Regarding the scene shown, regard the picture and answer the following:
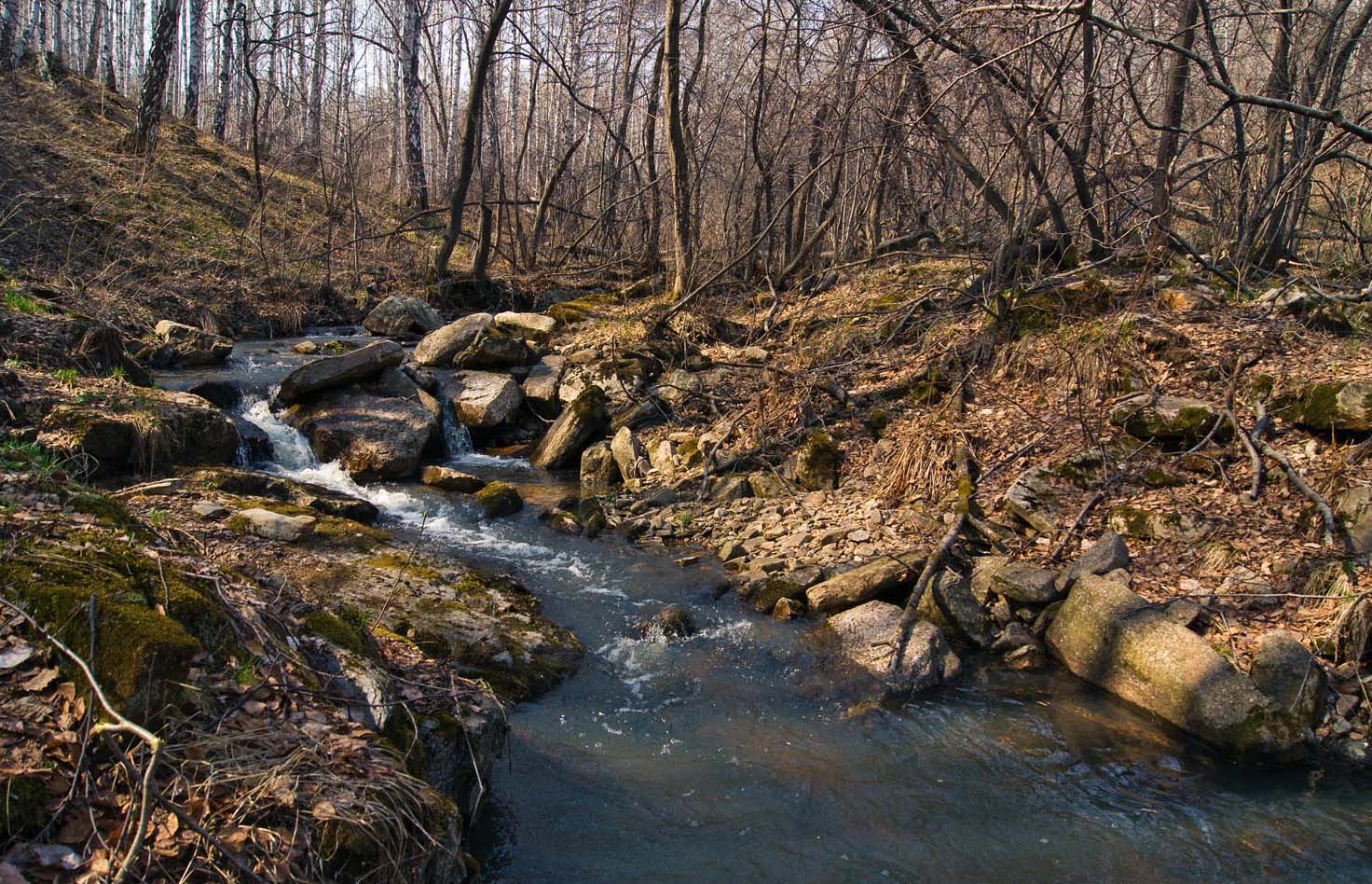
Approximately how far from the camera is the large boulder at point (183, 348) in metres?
11.4

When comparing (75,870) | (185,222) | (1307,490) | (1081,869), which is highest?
(185,222)

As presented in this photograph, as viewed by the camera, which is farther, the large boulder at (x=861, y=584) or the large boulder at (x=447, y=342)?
the large boulder at (x=447, y=342)

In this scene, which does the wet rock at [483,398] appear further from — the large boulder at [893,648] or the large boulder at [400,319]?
the large boulder at [893,648]

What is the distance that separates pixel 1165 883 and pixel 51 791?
4399 millimetres

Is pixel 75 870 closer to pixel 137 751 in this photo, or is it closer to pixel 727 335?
pixel 137 751

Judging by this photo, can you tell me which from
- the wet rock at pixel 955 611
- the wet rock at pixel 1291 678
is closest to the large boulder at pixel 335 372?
the wet rock at pixel 955 611

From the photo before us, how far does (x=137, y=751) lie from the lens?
2557 mm

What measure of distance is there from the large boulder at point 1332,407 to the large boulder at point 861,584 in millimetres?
3198

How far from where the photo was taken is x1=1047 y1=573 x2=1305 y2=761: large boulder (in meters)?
4.83

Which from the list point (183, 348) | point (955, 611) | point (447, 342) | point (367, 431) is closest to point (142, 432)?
point (367, 431)

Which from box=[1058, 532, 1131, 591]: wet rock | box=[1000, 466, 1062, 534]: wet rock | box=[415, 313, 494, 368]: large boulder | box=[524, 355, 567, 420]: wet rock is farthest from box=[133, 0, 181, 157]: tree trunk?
box=[1058, 532, 1131, 591]: wet rock

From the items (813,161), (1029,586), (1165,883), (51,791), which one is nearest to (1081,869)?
(1165,883)

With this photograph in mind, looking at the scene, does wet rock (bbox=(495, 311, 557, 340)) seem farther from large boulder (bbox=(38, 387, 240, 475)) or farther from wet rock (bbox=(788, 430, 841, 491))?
wet rock (bbox=(788, 430, 841, 491))

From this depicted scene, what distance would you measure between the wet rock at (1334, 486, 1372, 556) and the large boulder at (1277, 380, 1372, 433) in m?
0.77
